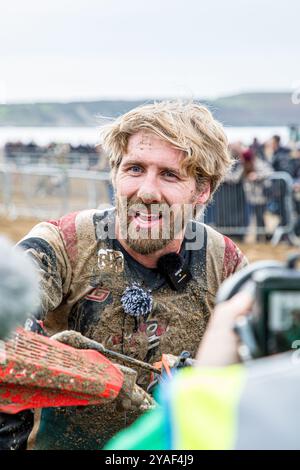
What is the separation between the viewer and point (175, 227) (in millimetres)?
3215

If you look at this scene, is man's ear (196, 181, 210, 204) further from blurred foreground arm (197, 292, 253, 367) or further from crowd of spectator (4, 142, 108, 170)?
crowd of spectator (4, 142, 108, 170)

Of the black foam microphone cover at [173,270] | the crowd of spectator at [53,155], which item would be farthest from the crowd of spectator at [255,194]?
the crowd of spectator at [53,155]

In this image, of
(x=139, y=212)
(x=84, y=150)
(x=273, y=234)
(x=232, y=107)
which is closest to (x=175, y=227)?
(x=139, y=212)

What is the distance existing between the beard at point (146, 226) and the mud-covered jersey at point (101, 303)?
8 centimetres

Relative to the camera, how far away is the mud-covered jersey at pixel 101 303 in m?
3.03

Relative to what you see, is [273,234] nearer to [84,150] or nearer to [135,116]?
[135,116]

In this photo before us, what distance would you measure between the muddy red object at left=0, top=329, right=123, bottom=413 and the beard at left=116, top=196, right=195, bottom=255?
1.92 ft

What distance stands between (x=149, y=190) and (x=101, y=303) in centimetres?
48

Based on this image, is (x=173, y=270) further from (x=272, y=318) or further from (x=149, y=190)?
(x=272, y=318)

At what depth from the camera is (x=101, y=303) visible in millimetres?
3139

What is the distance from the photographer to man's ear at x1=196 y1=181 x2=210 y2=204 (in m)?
3.37

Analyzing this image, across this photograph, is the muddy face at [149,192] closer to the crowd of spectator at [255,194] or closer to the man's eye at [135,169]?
the man's eye at [135,169]

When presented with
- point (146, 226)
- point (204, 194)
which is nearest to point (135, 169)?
point (146, 226)

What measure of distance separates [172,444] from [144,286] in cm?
190
